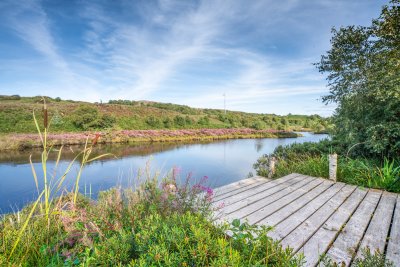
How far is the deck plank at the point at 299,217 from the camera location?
249 cm

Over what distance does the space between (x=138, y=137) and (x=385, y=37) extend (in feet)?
66.2

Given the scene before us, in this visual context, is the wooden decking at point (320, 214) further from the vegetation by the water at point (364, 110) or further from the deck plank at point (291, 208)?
the vegetation by the water at point (364, 110)

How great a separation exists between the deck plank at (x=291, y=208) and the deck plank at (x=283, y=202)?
5cm

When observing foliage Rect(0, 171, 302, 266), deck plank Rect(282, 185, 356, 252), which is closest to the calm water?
foliage Rect(0, 171, 302, 266)

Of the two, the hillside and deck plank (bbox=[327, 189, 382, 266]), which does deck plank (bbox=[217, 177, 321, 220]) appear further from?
the hillside

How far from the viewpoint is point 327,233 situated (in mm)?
2494

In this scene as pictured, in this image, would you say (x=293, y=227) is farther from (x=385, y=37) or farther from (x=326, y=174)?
(x=385, y=37)

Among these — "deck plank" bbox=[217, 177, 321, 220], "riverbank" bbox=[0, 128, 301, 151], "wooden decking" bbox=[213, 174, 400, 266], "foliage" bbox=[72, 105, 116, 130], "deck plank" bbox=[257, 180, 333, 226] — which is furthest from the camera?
"foliage" bbox=[72, 105, 116, 130]

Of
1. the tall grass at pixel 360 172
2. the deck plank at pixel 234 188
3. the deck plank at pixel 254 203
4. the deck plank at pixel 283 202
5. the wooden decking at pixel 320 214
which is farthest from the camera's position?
the tall grass at pixel 360 172

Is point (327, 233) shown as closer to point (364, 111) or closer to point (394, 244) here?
point (394, 244)

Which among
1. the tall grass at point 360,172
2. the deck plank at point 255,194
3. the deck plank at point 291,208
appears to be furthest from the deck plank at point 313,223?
the tall grass at point 360,172

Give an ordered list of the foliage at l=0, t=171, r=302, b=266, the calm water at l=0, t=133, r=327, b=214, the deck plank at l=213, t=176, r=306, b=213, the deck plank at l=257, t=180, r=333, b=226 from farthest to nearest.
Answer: the calm water at l=0, t=133, r=327, b=214, the deck plank at l=213, t=176, r=306, b=213, the deck plank at l=257, t=180, r=333, b=226, the foliage at l=0, t=171, r=302, b=266

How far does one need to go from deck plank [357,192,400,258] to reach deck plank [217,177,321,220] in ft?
4.25

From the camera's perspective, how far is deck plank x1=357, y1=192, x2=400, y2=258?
7.38 ft
